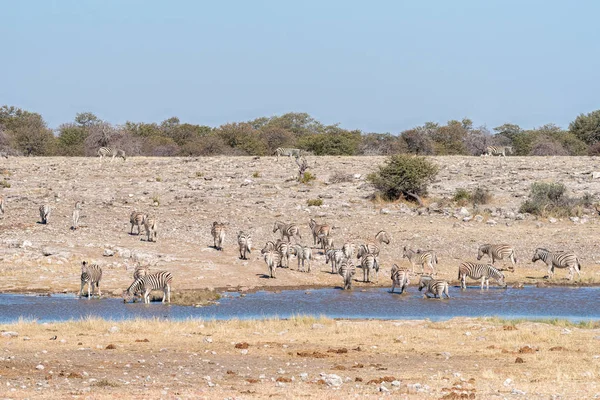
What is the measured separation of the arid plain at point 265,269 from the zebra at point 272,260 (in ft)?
1.08

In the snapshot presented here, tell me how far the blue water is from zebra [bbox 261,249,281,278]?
1279mm

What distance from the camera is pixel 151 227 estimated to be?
108 feet

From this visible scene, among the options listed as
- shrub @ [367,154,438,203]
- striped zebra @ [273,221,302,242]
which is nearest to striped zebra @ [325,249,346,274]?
striped zebra @ [273,221,302,242]

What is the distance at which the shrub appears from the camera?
4100 cm

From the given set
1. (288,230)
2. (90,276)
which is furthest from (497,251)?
(90,276)

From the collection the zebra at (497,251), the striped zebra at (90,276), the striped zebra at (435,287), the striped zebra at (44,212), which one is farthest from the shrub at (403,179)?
the striped zebra at (90,276)

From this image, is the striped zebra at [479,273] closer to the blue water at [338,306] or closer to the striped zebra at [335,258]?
the blue water at [338,306]

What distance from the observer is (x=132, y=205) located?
40125 millimetres

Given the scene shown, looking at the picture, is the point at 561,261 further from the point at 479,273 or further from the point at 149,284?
the point at 149,284

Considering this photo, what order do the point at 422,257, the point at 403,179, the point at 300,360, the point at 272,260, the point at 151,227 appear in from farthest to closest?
the point at 403,179
the point at 151,227
the point at 422,257
the point at 272,260
the point at 300,360

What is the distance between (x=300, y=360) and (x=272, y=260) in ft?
39.8

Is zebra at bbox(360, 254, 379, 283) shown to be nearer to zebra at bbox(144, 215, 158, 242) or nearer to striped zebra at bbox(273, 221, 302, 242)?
striped zebra at bbox(273, 221, 302, 242)

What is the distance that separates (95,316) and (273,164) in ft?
89.7

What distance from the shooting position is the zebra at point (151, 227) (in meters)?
32.9
